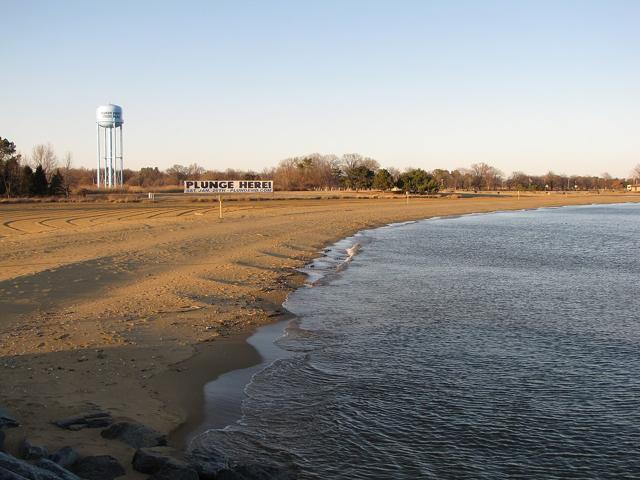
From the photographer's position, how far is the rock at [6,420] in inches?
277

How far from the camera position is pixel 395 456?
736 centimetres

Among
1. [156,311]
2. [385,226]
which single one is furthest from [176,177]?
[156,311]

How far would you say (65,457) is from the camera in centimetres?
624

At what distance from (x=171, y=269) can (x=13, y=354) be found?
33.0 feet

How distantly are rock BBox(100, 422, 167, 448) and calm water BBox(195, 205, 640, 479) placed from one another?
2.07 ft

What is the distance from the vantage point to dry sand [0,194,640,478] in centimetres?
825

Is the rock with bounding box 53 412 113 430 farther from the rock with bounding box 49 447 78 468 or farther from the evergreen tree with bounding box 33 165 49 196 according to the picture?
the evergreen tree with bounding box 33 165 49 196

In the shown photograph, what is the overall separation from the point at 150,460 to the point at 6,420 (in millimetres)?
1989

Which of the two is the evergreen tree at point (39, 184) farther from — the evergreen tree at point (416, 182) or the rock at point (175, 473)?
the rock at point (175, 473)

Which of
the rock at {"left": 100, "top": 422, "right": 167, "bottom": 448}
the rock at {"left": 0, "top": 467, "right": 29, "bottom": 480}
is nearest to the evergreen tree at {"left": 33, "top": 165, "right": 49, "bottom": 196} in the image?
the rock at {"left": 100, "top": 422, "right": 167, "bottom": 448}

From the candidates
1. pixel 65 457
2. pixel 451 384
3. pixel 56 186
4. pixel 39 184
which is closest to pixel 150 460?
pixel 65 457

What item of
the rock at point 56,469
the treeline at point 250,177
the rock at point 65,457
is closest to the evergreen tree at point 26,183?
the treeline at point 250,177

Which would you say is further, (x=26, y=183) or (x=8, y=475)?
(x=26, y=183)

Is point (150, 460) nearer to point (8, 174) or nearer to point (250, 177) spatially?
point (8, 174)
